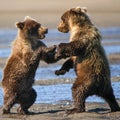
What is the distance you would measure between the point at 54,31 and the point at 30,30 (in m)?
17.9

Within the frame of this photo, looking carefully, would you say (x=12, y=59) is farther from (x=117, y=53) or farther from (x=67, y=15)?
(x=117, y=53)

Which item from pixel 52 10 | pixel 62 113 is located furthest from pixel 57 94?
pixel 52 10

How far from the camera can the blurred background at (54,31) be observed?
15602 mm

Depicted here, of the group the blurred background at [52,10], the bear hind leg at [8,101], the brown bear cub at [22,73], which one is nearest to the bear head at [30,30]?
the brown bear cub at [22,73]

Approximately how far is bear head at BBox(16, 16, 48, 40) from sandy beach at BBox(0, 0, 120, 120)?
144 cm

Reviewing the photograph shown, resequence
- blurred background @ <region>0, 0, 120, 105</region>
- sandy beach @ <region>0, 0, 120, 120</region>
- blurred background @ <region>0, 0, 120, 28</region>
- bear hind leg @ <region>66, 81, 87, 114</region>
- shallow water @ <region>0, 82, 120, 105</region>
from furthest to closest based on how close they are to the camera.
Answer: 1. blurred background @ <region>0, 0, 120, 28</region>
2. blurred background @ <region>0, 0, 120, 105</region>
3. shallow water @ <region>0, 82, 120, 105</region>
4. sandy beach @ <region>0, 0, 120, 120</region>
5. bear hind leg @ <region>66, 81, 87, 114</region>

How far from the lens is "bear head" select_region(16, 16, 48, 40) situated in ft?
43.6

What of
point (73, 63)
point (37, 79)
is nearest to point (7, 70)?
point (73, 63)

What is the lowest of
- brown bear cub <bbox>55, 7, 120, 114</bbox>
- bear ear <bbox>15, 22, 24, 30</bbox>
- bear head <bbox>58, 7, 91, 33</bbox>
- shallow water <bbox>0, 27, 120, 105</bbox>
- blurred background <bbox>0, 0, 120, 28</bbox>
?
blurred background <bbox>0, 0, 120, 28</bbox>

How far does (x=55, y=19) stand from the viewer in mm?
36812

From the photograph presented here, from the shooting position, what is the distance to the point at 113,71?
18438 millimetres

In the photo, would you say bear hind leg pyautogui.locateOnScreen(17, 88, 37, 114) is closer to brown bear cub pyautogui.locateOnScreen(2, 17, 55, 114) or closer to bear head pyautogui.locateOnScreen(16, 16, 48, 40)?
brown bear cub pyautogui.locateOnScreen(2, 17, 55, 114)

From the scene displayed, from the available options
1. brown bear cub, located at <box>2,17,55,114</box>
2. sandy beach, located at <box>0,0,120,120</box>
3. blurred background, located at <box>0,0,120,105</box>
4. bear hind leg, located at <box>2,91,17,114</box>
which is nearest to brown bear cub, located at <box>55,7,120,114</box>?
sandy beach, located at <box>0,0,120,120</box>

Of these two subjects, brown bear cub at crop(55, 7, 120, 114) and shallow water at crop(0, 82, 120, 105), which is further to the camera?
shallow water at crop(0, 82, 120, 105)
